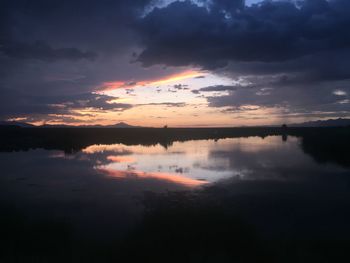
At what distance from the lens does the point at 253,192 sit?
1992 cm

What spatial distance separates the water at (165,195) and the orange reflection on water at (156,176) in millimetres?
74

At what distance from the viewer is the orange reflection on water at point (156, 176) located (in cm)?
2347

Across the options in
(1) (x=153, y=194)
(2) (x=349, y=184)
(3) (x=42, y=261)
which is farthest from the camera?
(2) (x=349, y=184)

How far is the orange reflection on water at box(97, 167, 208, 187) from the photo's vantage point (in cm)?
2347

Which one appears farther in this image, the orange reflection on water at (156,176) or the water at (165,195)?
the orange reflection on water at (156,176)

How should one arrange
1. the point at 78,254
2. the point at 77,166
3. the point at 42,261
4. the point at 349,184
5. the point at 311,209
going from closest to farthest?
the point at 42,261
the point at 78,254
the point at 311,209
the point at 349,184
the point at 77,166

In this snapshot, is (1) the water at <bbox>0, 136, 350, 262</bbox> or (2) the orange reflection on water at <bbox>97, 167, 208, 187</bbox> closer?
(1) the water at <bbox>0, 136, 350, 262</bbox>

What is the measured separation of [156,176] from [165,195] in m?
7.46

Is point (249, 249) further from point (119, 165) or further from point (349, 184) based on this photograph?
point (119, 165)

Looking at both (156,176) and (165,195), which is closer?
(165,195)

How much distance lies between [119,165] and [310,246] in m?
24.6

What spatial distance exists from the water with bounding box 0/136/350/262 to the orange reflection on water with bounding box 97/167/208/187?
0.24ft

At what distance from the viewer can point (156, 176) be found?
2633 centimetres

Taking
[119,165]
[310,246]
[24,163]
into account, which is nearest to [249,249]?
[310,246]
